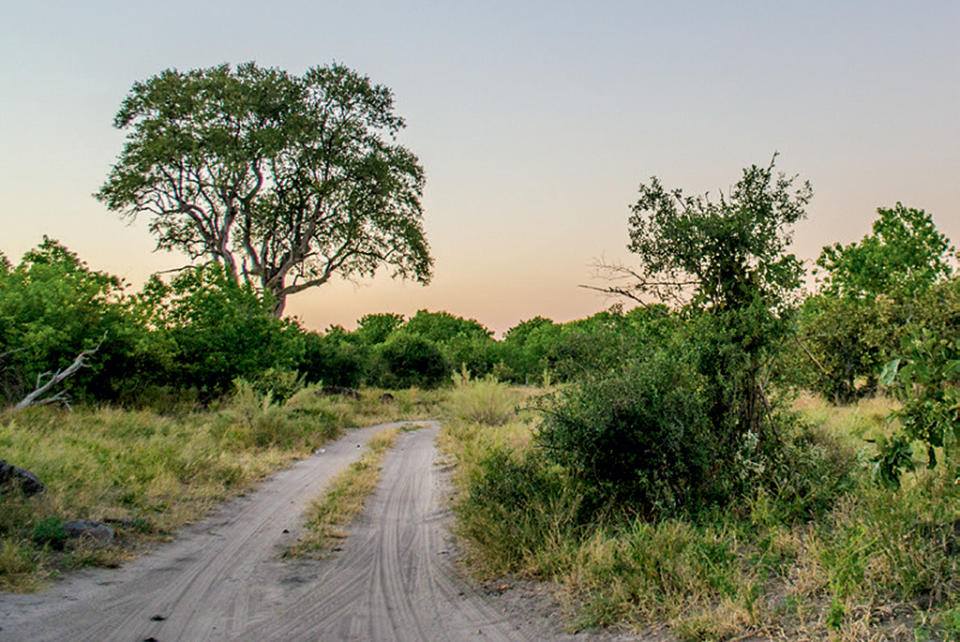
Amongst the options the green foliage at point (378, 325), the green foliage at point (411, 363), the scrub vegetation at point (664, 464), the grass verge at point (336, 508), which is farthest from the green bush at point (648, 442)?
the green foliage at point (378, 325)

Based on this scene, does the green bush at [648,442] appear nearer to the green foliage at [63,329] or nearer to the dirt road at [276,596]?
the dirt road at [276,596]

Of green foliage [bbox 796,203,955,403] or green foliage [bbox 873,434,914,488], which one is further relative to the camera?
green foliage [bbox 796,203,955,403]

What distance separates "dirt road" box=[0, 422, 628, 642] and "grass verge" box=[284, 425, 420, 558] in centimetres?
20

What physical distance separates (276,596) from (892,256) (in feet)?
128

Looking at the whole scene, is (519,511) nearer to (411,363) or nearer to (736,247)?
(736,247)

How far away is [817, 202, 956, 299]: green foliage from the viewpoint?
114 feet

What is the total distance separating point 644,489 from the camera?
6.25 meters

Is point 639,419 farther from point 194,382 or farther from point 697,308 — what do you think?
point 194,382

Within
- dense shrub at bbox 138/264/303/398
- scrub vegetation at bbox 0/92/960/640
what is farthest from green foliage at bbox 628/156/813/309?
dense shrub at bbox 138/264/303/398

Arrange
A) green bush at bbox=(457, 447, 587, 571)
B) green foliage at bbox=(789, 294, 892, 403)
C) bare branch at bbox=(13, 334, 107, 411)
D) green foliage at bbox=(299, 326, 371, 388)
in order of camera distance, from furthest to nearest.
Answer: green foliage at bbox=(299, 326, 371, 388), green foliage at bbox=(789, 294, 892, 403), bare branch at bbox=(13, 334, 107, 411), green bush at bbox=(457, 447, 587, 571)

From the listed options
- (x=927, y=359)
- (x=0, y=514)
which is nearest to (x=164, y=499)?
(x=0, y=514)

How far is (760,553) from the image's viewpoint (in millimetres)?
4996

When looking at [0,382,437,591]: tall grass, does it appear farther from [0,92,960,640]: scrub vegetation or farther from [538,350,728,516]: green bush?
[538,350,728,516]: green bush

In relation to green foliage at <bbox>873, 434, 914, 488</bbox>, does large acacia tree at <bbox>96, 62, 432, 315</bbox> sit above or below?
above
